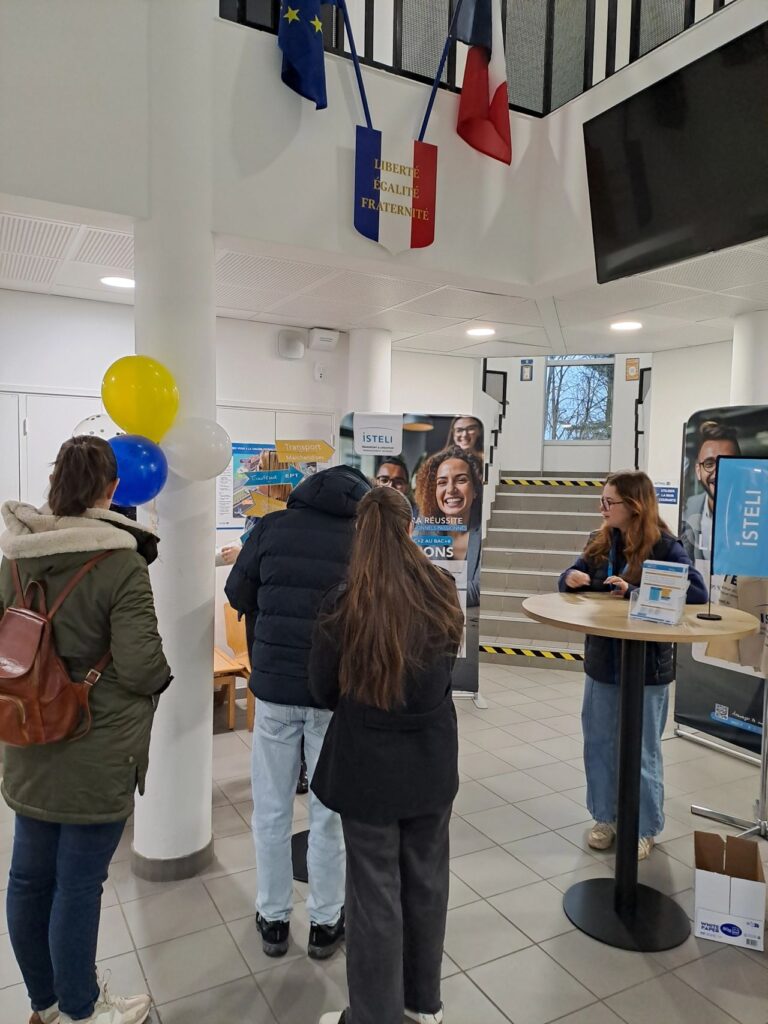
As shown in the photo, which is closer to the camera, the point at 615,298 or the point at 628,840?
the point at 628,840

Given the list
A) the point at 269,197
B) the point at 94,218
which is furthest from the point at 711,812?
the point at 94,218

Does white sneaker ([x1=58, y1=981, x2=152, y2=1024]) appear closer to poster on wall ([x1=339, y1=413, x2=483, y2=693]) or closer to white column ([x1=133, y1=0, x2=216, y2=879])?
white column ([x1=133, y1=0, x2=216, y2=879])

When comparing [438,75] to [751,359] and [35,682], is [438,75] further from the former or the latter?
[35,682]

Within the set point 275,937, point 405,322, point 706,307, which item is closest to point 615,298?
point 706,307

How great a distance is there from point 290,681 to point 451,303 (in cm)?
305

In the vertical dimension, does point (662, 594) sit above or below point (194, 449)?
below

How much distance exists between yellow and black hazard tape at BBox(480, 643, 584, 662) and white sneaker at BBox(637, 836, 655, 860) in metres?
3.08

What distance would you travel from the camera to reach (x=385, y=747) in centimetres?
184

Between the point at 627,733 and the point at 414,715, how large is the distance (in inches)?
48.0

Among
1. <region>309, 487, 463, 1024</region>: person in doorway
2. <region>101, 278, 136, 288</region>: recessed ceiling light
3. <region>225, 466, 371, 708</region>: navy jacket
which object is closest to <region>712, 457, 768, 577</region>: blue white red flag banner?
<region>225, 466, 371, 708</region>: navy jacket

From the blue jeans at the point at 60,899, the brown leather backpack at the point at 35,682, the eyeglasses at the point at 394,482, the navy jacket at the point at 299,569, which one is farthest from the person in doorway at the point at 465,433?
the blue jeans at the point at 60,899

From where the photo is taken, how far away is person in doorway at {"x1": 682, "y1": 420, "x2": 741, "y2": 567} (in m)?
4.36

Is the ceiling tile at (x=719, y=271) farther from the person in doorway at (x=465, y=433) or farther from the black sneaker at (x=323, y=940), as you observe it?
the black sneaker at (x=323, y=940)

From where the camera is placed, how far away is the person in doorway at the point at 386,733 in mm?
1800
